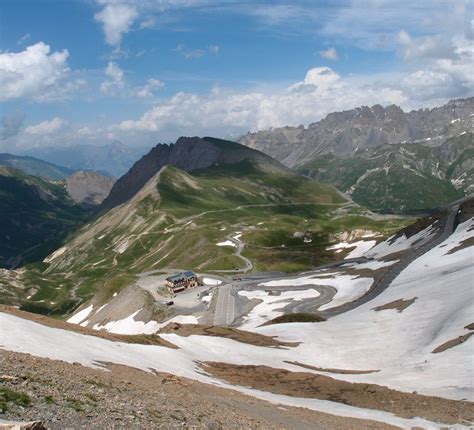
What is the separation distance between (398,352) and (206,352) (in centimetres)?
2639

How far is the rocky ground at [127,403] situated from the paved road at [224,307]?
248ft

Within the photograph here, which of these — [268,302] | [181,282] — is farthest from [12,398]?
[181,282]

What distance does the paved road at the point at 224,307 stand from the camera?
379 ft

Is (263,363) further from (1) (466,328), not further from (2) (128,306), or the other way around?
(2) (128,306)

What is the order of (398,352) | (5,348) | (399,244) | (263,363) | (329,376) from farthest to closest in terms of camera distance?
(399,244), (398,352), (263,363), (329,376), (5,348)

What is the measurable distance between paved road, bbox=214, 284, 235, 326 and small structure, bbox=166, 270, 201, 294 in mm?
11113

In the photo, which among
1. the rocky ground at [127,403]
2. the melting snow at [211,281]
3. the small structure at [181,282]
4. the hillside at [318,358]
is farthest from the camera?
the melting snow at [211,281]

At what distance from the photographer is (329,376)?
5519cm

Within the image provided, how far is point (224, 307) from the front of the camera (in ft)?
413

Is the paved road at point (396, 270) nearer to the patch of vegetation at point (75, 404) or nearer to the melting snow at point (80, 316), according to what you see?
the patch of vegetation at point (75, 404)

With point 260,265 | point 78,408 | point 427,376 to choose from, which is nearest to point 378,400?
point 427,376

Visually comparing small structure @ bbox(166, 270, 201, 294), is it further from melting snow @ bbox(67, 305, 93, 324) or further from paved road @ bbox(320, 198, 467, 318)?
paved road @ bbox(320, 198, 467, 318)

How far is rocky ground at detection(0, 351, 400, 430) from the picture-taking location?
21688 millimetres

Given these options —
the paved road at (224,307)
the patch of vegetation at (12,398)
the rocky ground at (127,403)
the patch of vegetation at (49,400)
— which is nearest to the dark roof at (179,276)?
the paved road at (224,307)
